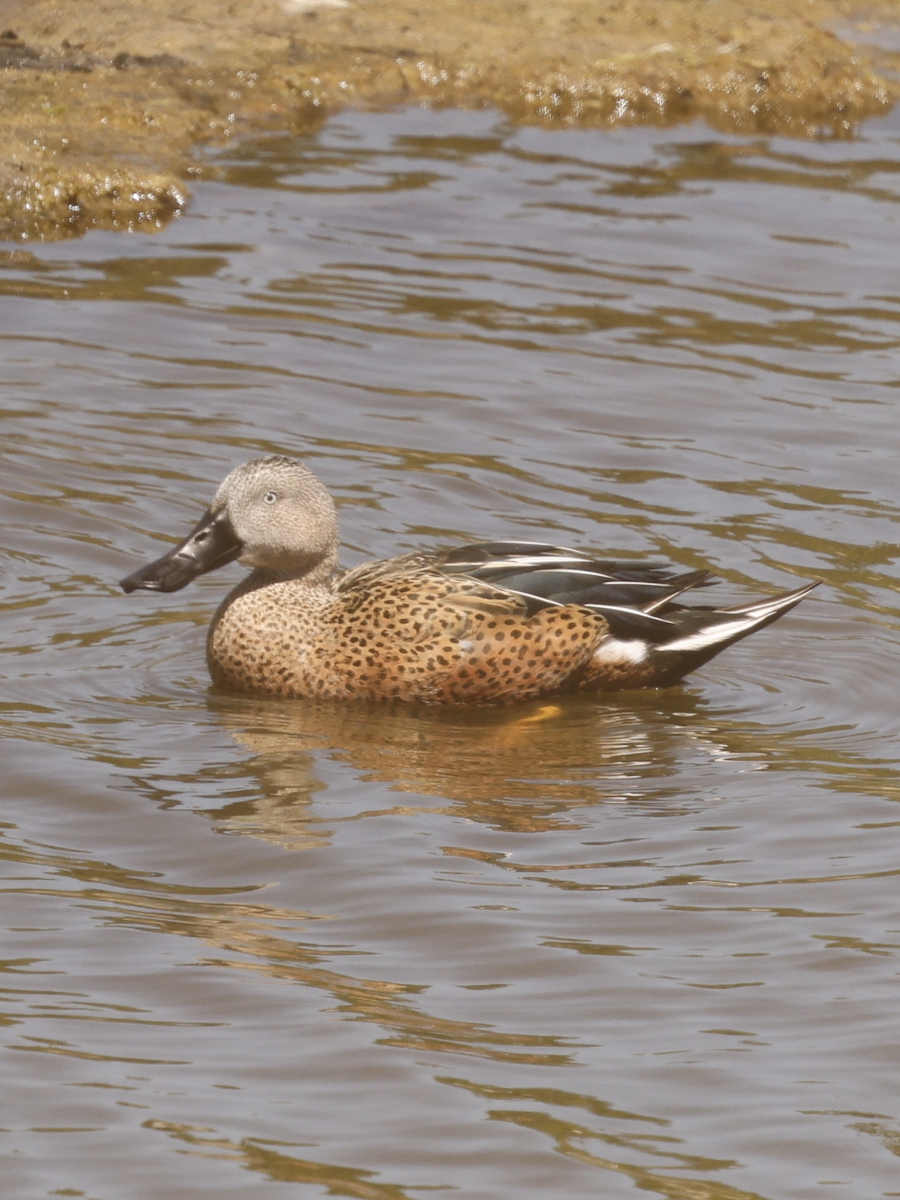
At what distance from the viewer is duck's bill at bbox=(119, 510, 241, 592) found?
6.84m

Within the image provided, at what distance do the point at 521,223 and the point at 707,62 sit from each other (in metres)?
3.03

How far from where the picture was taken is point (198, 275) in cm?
1055

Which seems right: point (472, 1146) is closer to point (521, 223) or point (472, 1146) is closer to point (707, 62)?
point (521, 223)

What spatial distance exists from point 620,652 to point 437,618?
0.64 metres

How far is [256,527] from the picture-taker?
6988 mm

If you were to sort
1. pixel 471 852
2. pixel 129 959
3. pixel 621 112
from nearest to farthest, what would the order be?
1. pixel 129 959
2. pixel 471 852
3. pixel 621 112

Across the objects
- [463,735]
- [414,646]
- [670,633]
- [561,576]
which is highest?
[561,576]

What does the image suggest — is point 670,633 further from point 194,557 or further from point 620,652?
point 194,557

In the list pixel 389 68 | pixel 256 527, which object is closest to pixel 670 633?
pixel 256 527

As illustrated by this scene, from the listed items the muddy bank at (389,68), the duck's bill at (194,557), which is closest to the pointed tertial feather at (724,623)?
the duck's bill at (194,557)

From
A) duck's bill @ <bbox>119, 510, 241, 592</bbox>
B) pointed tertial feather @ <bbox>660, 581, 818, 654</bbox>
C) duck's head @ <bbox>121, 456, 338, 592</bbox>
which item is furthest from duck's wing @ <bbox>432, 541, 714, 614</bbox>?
duck's bill @ <bbox>119, 510, 241, 592</bbox>

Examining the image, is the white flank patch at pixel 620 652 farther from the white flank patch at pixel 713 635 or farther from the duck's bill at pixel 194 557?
the duck's bill at pixel 194 557

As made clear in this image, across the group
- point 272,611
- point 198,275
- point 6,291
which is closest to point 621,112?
point 198,275

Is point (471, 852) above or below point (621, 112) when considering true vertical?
below
